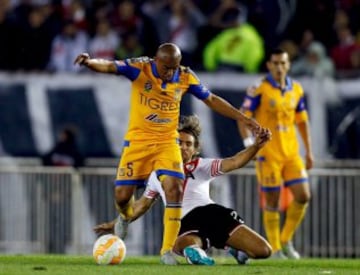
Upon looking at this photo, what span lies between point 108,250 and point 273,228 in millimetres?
4544

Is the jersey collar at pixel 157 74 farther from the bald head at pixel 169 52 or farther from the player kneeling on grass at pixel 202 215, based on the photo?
the player kneeling on grass at pixel 202 215

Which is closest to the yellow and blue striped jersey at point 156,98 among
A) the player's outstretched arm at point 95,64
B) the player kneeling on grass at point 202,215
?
the player kneeling on grass at point 202,215

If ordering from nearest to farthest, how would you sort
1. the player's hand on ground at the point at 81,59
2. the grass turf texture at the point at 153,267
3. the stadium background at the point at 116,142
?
the grass turf texture at the point at 153,267, the player's hand on ground at the point at 81,59, the stadium background at the point at 116,142

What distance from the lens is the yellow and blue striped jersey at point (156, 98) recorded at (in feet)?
53.5

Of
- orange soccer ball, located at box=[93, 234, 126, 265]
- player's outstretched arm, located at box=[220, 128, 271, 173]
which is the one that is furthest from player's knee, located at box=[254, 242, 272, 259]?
orange soccer ball, located at box=[93, 234, 126, 265]

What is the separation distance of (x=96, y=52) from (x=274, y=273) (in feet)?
34.3

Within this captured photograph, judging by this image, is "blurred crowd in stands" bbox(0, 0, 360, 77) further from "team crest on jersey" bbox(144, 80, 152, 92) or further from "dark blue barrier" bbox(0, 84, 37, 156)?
"team crest on jersey" bbox(144, 80, 152, 92)

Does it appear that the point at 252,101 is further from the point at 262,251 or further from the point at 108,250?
the point at 108,250

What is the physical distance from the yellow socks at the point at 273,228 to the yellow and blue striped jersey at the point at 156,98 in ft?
12.0

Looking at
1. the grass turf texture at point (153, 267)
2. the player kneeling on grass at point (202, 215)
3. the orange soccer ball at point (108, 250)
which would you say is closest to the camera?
the grass turf texture at point (153, 267)

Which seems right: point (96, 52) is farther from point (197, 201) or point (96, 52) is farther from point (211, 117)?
point (197, 201)

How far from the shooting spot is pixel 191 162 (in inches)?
655

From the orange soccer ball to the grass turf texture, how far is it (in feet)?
0.38

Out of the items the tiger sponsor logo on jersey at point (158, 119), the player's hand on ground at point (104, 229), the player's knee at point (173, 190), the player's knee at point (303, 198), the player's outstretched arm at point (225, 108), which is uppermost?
the player's outstretched arm at point (225, 108)
